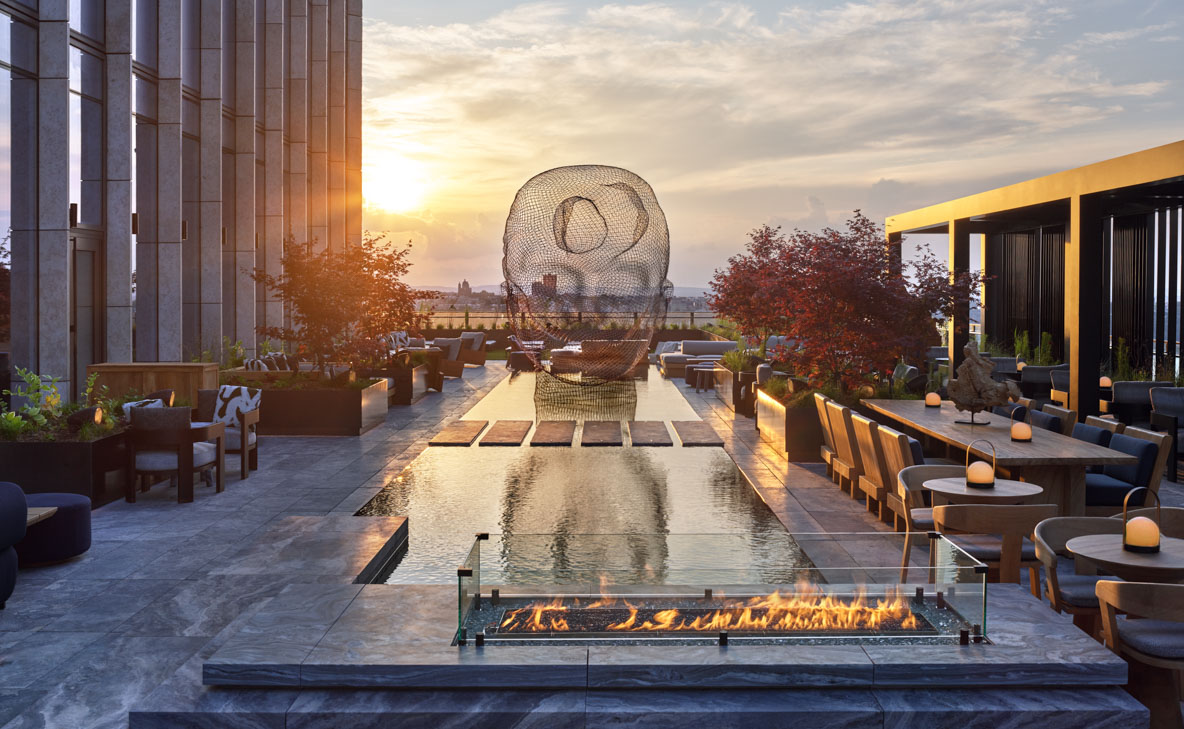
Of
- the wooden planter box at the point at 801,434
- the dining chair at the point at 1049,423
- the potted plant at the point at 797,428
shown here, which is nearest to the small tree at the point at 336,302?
the potted plant at the point at 797,428

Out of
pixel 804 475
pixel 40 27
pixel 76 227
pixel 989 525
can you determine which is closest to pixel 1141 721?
pixel 989 525

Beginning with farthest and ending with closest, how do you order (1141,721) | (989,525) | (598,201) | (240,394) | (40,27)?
(598,201) < (40,27) < (240,394) < (989,525) < (1141,721)

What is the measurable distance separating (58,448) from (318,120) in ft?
54.9

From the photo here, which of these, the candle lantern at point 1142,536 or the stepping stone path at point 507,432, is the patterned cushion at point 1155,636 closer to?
the candle lantern at point 1142,536

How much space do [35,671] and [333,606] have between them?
140 centimetres

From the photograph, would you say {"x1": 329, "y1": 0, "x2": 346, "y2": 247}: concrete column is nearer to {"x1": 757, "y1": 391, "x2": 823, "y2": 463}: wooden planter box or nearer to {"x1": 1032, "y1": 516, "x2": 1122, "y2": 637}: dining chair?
{"x1": 757, "y1": 391, "x2": 823, "y2": 463}: wooden planter box

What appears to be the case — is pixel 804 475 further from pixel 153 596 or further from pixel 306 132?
pixel 306 132

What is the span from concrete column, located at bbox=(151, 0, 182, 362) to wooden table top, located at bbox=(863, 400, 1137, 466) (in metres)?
10.5

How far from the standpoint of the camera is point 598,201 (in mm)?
15383

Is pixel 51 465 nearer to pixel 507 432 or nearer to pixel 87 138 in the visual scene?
pixel 507 432

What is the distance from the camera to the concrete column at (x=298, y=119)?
69.6ft

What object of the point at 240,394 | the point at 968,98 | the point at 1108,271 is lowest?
the point at 240,394

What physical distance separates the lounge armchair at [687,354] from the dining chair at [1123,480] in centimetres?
1471

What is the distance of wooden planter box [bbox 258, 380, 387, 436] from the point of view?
12.5 meters
